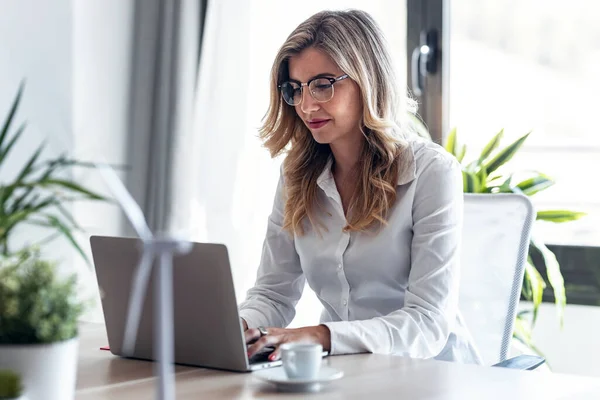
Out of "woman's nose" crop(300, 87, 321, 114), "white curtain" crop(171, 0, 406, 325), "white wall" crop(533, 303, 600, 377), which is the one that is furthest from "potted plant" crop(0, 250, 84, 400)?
"white wall" crop(533, 303, 600, 377)

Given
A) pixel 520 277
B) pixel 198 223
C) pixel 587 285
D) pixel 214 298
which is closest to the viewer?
pixel 214 298

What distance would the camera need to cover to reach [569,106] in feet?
10.4

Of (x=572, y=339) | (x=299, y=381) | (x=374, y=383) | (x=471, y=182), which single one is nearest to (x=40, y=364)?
(x=299, y=381)

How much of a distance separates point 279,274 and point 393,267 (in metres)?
0.31

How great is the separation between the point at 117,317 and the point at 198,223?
1.86 m

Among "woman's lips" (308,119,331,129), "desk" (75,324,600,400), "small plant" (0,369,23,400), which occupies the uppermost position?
"woman's lips" (308,119,331,129)

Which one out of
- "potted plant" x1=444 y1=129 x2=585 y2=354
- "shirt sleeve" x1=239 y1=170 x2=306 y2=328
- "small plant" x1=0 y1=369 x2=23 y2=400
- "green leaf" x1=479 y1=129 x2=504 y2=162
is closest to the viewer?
"small plant" x1=0 y1=369 x2=23 y2=400

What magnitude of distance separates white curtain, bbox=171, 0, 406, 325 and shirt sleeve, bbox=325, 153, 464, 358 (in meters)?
1.39

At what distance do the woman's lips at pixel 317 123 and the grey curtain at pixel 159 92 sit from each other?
1495mm

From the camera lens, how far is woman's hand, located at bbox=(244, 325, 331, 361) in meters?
1.61

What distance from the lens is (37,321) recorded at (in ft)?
3.34

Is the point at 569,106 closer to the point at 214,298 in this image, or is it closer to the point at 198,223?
the point at 198,223

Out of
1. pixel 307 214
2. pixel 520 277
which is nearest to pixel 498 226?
pixel 520 277

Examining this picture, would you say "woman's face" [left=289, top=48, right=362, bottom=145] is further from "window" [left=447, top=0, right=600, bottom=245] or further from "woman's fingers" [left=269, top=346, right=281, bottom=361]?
"window" [left=447, top=0, right=600, bottom=245]
